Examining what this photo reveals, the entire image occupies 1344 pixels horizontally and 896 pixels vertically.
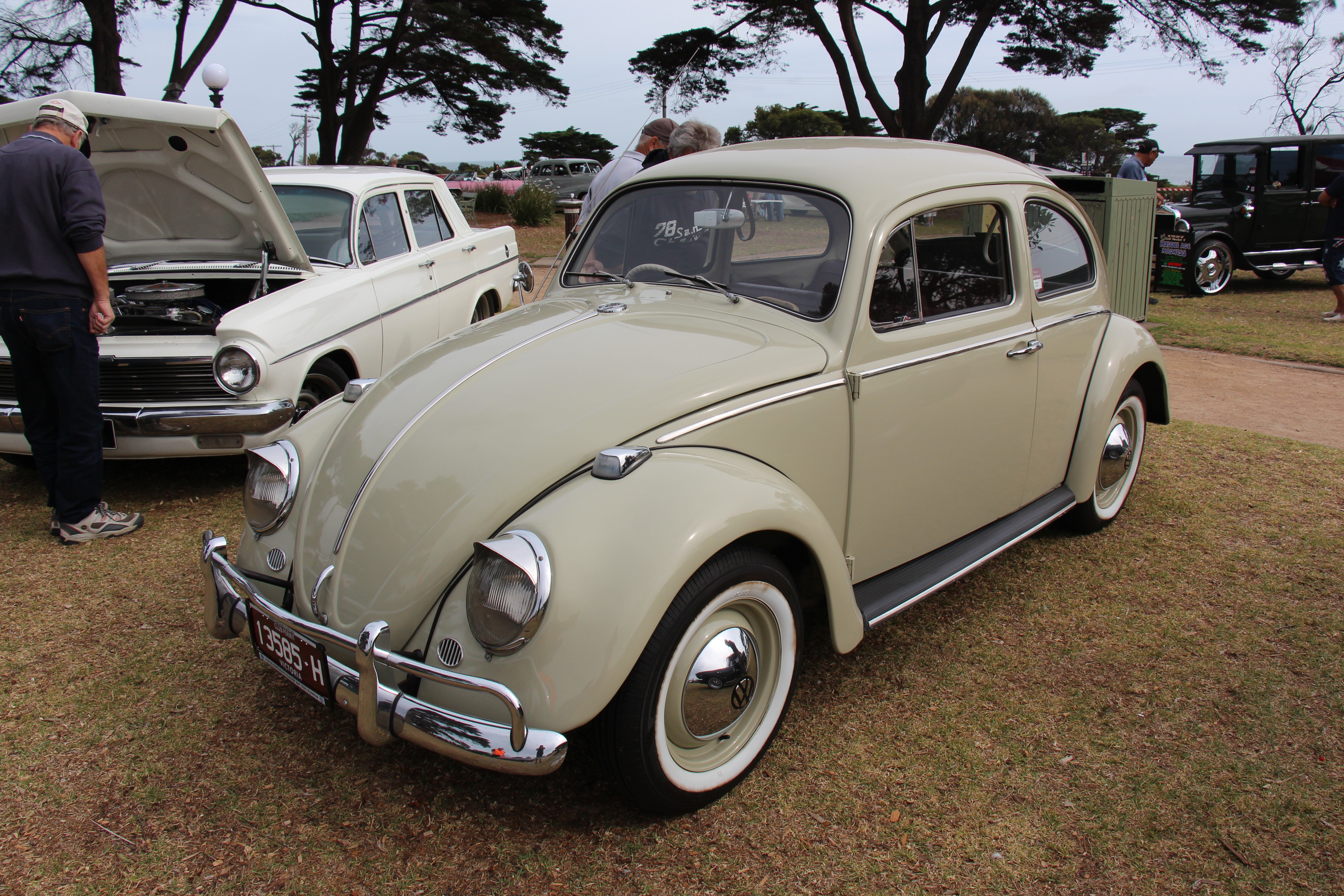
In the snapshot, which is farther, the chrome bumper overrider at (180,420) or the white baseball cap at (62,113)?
the chrome bumper overrider at (180,420)

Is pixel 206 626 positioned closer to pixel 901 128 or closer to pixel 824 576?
pixel 824 576

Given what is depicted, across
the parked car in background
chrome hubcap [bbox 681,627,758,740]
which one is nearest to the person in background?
chrome hubcap [bbox 681,627,758,740]

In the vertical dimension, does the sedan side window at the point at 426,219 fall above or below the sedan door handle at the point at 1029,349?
above

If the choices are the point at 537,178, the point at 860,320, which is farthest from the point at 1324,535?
the point at 537,178

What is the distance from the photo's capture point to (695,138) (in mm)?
5270

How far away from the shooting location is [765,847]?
7.42 feet

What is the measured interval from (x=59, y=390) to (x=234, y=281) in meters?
1.78

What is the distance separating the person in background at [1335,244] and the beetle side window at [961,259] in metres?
8.30

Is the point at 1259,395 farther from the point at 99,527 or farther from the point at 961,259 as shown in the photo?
the point at 99,527

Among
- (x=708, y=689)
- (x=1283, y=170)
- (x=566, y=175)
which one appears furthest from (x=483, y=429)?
(x=566, y=175)

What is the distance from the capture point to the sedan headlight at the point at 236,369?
4266 millimetres

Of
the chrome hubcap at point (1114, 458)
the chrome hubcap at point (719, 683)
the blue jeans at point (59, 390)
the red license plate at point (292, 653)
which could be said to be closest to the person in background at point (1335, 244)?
the chrome hubcap at point (1114, 458)

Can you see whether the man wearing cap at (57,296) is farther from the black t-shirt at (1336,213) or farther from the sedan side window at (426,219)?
the black t-shirt at (1336,213)

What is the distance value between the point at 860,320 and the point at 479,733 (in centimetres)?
169
